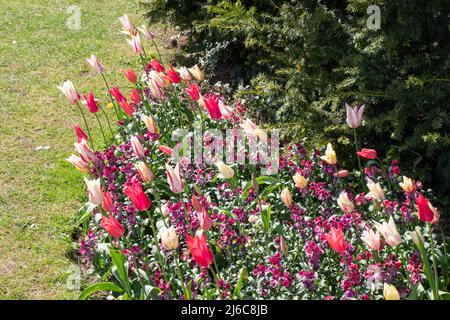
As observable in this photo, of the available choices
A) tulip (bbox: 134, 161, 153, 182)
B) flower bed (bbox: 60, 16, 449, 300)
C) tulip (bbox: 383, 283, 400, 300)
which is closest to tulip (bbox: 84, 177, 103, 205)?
flower bed (bbox: 60, 16, 449, 300)

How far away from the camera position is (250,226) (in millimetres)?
4301

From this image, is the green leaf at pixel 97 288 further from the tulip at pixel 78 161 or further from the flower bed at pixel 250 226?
the tulip at pixel 78 161

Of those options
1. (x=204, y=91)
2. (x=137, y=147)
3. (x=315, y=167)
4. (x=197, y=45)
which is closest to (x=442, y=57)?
(x=315, y=167)

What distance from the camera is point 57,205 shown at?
5.12 metres

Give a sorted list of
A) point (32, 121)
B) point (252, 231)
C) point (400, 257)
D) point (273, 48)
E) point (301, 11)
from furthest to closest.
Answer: point (32, 121)
point (273, 48)
point (301, 11)
point (252, 231)
point (400, 257)

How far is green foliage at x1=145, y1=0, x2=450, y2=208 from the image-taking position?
412cm

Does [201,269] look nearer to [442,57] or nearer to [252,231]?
[252,231]

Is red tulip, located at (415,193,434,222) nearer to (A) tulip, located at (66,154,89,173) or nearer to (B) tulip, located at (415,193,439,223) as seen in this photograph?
(B) tulip, located at (415,193,439,223)

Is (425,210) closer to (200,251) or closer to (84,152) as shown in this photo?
(200,251)

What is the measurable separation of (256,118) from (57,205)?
5.93 feet

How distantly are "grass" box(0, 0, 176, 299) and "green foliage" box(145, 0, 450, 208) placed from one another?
171 cm

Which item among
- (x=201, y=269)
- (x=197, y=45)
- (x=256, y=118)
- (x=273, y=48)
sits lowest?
(x=201, y=269)

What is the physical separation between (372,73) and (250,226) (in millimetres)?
1205

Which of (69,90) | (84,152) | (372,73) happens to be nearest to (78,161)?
(84,152)
